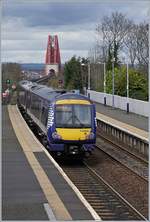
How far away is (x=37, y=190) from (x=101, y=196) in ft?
8.72

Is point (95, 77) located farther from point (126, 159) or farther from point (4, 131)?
point (126, 159)

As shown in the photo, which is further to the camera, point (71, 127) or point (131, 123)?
point (131, 123)

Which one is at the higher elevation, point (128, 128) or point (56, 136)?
point (56, 136)

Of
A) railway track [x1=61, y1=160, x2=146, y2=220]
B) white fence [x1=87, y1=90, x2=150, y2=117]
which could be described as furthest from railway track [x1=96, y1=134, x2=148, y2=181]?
white fence [x1=87, y1=90, x2=150, y2=117]

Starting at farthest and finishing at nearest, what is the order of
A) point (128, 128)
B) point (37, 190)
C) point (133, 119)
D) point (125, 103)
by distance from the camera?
point (125, 103) → point (133, 119) → point (128, 128) → point (37, 190)

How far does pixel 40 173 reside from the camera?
17.1 meters

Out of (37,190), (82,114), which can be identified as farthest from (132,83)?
(37,190)

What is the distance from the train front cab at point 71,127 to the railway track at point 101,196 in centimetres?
90

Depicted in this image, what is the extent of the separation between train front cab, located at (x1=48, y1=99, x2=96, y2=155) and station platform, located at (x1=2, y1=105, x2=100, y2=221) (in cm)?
82

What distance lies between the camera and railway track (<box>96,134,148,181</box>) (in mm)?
21750

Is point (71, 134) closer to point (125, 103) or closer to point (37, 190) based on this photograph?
point (37, 190)

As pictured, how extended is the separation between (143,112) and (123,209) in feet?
91.1

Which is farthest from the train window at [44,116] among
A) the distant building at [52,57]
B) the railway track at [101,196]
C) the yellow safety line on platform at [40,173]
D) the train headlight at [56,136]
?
the distant building at [52,57]

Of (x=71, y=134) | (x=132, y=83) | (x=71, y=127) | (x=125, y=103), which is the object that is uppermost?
(x=132, y=83)
